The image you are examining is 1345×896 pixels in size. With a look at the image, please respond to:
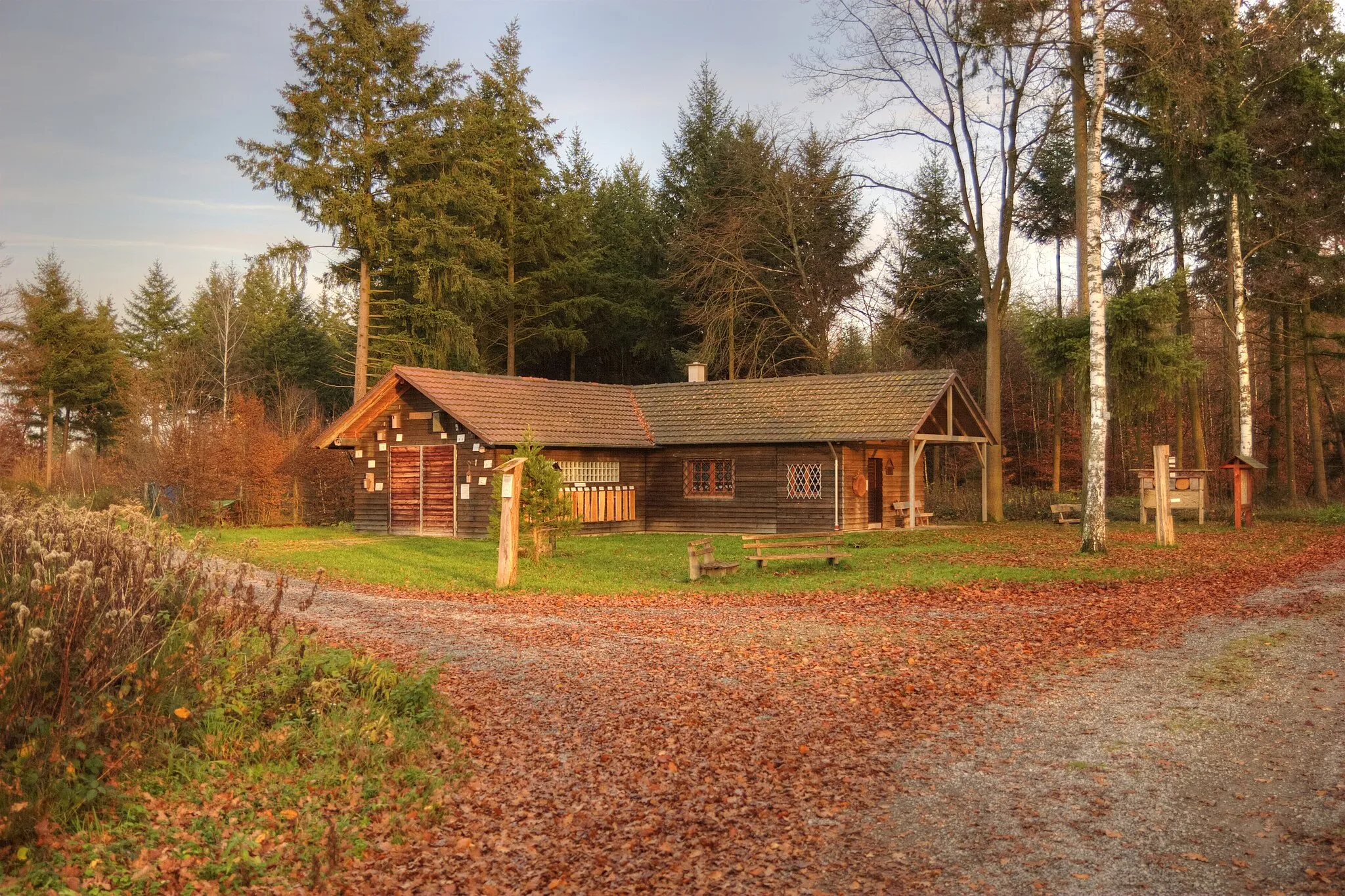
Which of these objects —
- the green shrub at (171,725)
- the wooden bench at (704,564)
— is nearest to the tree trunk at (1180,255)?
the wooden bench at (704,564)

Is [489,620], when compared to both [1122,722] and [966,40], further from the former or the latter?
[966,40]

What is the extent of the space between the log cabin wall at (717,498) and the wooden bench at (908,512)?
3.62 metres

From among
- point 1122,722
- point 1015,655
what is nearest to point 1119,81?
point 1015,655

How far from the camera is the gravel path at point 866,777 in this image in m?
5.29

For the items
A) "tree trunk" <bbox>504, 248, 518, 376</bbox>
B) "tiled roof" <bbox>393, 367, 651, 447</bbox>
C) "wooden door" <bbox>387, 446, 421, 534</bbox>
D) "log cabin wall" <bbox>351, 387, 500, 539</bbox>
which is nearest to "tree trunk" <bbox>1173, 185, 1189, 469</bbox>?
"tiled roof" <bbox>393, 367, 651, 447</bbox>

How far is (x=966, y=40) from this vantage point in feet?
90.4

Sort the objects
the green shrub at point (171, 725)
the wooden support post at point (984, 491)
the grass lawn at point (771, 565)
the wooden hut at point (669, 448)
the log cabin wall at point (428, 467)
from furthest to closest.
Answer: the wooden support post at point (984, 491), the wooden hut at point (669, 448), the log cabin wall at point (428, 467), the grass lawn at point (771, 565), the green shrub at point (171, 725)

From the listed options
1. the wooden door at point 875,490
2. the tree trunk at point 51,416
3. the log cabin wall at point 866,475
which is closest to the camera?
the log cabin wall at point 866,475

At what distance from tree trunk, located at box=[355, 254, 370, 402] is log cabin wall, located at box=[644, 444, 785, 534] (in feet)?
33.5

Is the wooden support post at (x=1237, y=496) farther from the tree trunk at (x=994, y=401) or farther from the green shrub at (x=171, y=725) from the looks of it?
the green shrub at (x=171, y=725)

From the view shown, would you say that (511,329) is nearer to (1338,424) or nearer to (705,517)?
(705,517)

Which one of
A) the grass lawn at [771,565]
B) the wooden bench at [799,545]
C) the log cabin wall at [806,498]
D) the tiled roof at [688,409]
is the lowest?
the grass lawn at [771,565]

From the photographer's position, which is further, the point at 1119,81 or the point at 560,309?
the point at 560,309

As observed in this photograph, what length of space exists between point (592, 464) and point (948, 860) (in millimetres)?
23838
